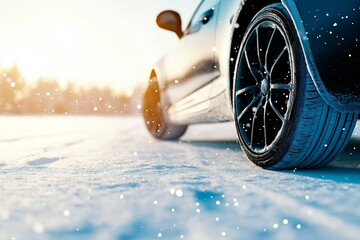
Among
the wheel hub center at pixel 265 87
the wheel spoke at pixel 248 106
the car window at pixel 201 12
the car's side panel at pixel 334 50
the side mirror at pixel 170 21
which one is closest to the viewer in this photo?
the car's side panel at pixel 334 50

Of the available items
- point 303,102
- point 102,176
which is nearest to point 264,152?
point 303,102

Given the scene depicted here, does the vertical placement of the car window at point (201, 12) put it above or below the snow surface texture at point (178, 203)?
above

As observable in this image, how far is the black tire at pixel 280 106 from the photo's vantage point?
203cm

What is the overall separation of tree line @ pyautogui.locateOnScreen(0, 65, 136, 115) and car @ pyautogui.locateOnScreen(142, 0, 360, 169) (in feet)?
214

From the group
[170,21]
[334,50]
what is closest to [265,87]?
[334,50]

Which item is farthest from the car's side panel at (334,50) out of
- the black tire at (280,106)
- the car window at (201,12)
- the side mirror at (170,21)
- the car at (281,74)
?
the side mirror at (170,21)

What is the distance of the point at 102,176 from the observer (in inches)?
82.8

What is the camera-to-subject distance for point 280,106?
2.45 meters

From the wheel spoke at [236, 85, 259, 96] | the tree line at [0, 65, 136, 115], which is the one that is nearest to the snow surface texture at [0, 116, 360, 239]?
the wheel spoke at [236, 85, 259, 96]

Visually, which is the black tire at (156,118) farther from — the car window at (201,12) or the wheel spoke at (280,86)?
the wheel spoke at (280,86)

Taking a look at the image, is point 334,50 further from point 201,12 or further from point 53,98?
point 53,98

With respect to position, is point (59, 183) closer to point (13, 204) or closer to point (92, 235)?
point (13, 204)

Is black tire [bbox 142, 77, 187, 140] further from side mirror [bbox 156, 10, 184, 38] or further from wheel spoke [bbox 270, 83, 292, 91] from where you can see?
wheel spoke [bbox 270, 83, 292, 91]

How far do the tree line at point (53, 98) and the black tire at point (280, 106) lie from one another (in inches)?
2594
